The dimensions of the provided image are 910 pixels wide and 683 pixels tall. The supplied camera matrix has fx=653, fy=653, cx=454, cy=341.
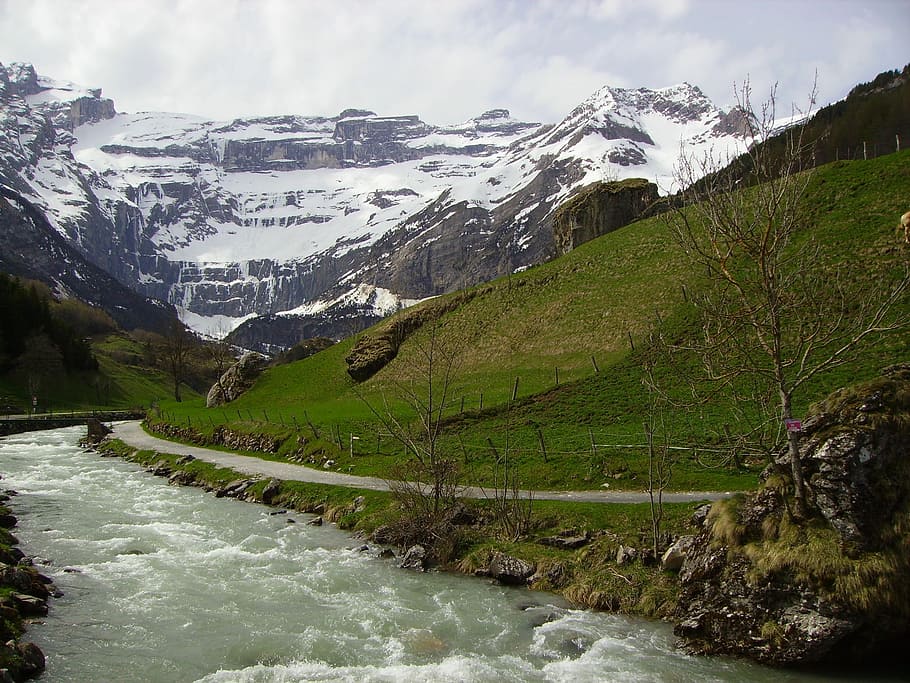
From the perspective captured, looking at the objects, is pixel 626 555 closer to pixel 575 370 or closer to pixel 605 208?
pixel 575 370

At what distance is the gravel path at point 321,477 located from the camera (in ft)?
72.9

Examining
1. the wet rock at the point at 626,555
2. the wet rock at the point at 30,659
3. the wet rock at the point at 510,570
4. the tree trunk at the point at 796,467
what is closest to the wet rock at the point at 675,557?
the wet rock at the point at 626,555

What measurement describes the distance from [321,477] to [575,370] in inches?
857

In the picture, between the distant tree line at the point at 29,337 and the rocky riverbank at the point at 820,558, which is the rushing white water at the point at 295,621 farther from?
the distant tree line at the point at 29,337

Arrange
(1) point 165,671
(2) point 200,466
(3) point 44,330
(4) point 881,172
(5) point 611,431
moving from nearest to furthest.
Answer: (1) point 165,671, (5) point 611,431, (2) point 200,466, (4) point 881,172, (3) point 44,330

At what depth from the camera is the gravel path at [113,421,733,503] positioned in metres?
22.2

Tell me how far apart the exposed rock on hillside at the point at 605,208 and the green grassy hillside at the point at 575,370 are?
45.1ft

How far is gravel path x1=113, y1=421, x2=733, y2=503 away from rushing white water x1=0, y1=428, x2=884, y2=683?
5213 millimetres

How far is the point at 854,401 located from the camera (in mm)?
13328

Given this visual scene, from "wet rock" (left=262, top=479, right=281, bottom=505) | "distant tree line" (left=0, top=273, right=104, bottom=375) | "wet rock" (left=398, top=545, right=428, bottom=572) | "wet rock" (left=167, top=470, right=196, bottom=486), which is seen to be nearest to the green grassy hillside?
"wet rock" (left=262, top=479, right=281, bottom=505)

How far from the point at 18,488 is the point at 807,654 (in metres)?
36.9

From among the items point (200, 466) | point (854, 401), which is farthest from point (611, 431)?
point (200, 466)

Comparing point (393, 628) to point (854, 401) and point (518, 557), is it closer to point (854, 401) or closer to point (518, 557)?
point (518, 557)

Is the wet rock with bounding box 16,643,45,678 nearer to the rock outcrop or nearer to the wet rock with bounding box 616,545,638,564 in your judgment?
the wet rock with bounding box 616,545,638,564
